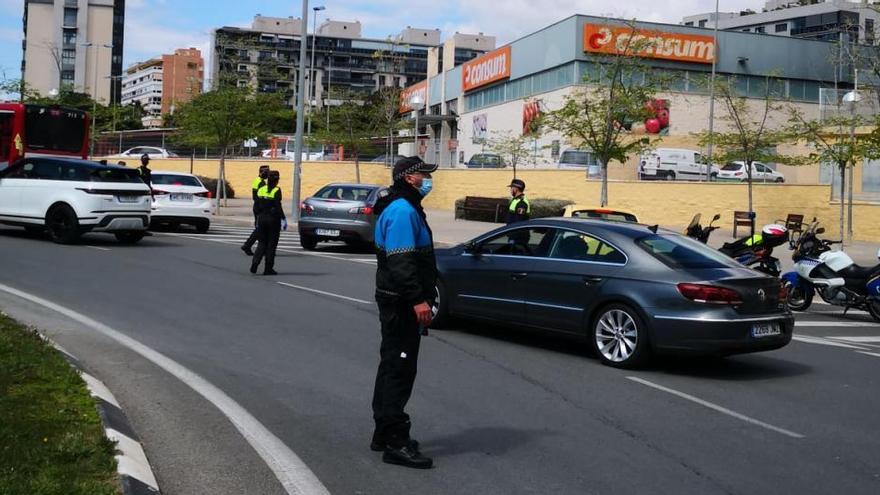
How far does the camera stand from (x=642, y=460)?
6273 millimetres

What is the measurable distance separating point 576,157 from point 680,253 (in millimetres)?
32999

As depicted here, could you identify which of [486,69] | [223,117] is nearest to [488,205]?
[223,117]

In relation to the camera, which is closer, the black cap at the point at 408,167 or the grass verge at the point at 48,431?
the grass verge at the point at 48,431

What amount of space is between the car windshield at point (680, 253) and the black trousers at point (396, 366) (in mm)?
4271

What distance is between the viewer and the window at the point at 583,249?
9.71 meters

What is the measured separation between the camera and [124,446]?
18.7 ft

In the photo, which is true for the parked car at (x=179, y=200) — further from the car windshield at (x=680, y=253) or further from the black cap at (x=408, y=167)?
the black cap at (x=408, y=167)

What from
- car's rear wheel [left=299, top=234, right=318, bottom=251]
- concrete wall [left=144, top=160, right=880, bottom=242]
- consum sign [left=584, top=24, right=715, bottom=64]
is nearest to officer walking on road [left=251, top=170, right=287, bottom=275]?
car's rear wheel [left=299, top=234, right=318, bottom=251]

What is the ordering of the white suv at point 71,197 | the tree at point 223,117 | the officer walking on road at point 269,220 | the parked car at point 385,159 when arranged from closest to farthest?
1. the officer walking on road at point 269,220
2. the white suv at point 71,197
3. the tree at point 223,117
4. the parked car at point 385,159

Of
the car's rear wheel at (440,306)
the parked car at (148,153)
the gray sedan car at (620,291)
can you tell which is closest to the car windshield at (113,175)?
the car's rear wheel at (440,306)

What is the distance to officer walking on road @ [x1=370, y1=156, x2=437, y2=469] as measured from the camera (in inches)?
228

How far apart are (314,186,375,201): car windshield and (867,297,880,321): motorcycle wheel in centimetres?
1090

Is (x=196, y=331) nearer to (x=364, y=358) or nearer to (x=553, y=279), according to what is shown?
(x=364, y=358)

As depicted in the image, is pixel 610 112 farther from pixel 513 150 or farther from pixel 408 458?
pixel 408 458
